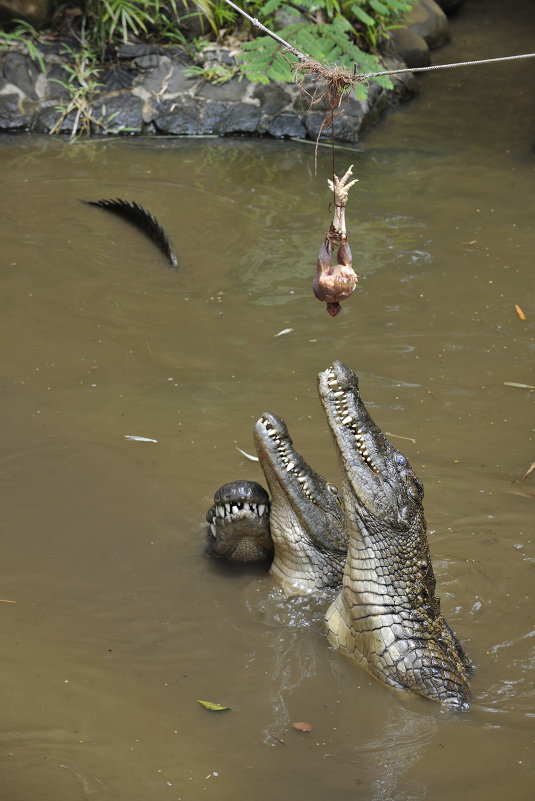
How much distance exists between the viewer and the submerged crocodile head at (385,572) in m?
3.32

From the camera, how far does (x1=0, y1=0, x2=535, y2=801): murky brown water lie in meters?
2.98

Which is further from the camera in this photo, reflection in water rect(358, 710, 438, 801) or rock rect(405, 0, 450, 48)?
rock rect(405, 0, 450, 48)

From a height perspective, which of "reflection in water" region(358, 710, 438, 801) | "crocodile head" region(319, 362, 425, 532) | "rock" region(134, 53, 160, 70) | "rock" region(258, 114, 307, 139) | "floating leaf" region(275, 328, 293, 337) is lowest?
"reflection in water" region(358, 710, 438, 801)

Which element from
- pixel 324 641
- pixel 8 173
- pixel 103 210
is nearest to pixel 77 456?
pixel 324 641

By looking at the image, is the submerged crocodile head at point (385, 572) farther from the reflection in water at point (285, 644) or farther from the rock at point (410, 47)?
the rock at point (410, 47)

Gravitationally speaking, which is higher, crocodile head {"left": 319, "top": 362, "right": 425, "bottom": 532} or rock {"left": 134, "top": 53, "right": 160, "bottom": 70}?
rock {"left": 134, "top": 53, "right": 160, "bottom": 70}

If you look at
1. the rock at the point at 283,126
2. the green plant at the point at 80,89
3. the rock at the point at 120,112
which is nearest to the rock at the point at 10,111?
the green plant at the point at 80,89

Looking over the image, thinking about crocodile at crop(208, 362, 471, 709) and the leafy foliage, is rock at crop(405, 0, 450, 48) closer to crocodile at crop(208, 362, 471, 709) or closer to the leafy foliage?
the leafy foliage

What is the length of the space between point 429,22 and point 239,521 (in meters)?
9.86

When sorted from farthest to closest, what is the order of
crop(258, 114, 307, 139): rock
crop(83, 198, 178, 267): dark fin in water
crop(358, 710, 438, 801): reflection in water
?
crop(258, 114, 307, 139): rock < crop(83, 198, 178, 267): dark fin in water < crop(358, 710, 438, 801): reflection in water

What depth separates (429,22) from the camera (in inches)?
458

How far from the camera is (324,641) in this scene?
359cm

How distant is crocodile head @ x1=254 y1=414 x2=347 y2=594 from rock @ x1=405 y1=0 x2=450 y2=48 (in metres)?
9.32

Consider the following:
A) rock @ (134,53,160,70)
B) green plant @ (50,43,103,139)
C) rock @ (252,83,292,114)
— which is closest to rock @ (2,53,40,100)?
green plant @ (50,43,103,139)
